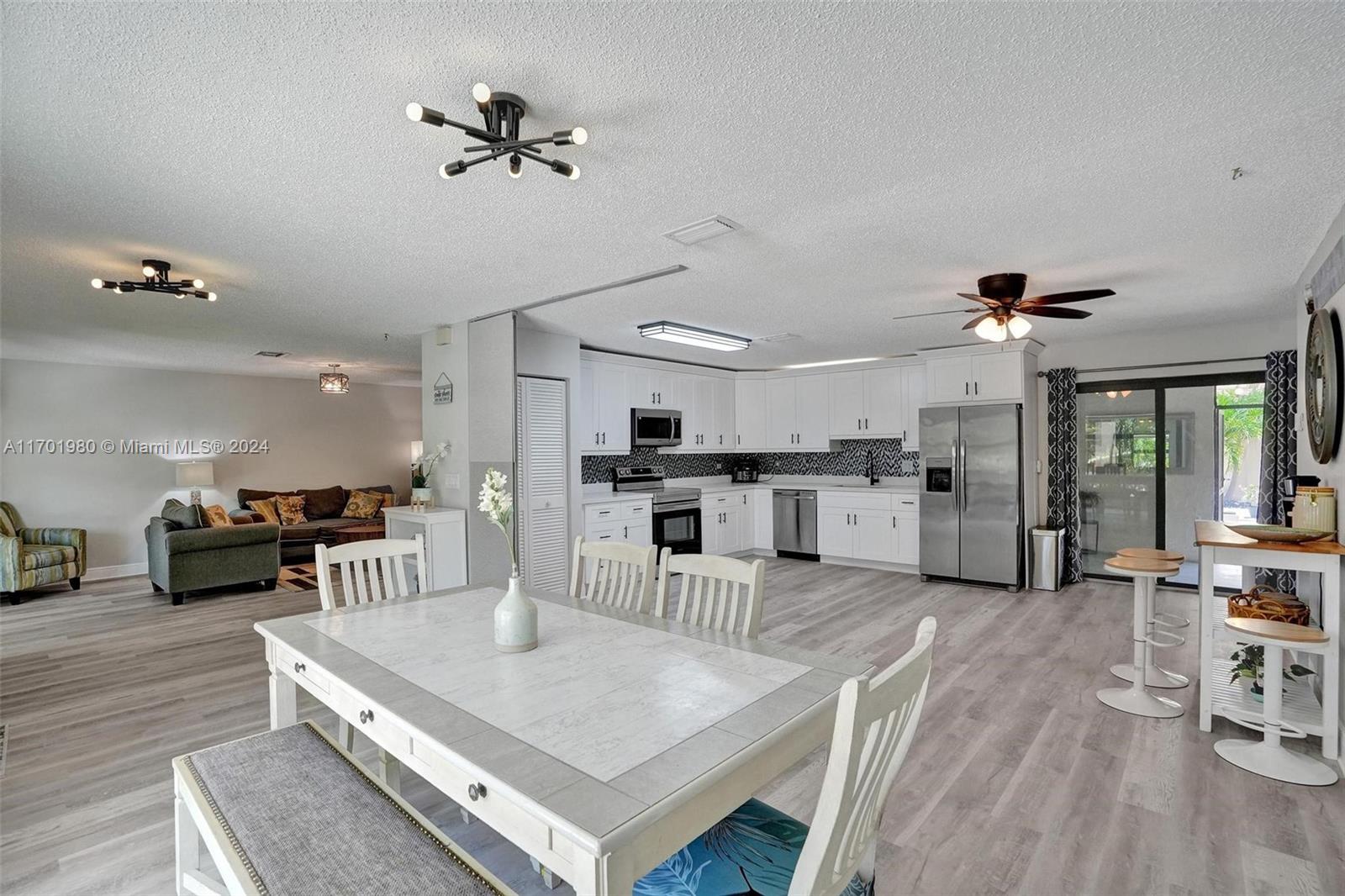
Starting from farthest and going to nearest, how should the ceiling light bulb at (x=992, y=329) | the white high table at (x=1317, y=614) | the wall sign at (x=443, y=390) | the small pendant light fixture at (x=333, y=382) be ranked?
the small pendant light fixture at (x=333, y=382) → the wall sign at (x=443, y=390) → the ceiling light bulb at (x=992, y=329) → the white high table at (x=1317, y=614)

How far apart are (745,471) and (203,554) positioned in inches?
235

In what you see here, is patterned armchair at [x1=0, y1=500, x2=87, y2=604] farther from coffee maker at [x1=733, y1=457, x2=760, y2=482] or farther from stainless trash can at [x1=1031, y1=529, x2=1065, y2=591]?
stainless trash can at [x1=1031, y1=529, x2=1065, y2=591]

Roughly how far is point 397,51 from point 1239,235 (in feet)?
12.2

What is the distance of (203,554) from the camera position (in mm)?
5930

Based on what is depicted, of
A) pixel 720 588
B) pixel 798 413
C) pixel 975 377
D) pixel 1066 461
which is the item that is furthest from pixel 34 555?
pixel 1066 461

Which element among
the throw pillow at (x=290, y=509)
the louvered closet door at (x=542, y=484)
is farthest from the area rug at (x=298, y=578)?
the louvered closet door at (x=542, y=484)

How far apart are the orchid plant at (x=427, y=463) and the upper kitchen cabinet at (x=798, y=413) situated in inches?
164

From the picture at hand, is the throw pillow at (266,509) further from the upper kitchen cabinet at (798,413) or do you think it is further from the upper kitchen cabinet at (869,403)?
the upper kitchen cabinet at (869,403)

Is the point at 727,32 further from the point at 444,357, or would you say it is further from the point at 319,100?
the point at 444,357

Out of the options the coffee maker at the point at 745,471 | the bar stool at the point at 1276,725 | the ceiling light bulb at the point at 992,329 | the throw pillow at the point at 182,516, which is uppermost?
the ceiling light bulb at the point at 992,329

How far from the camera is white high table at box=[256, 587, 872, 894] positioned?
1061 millimetres

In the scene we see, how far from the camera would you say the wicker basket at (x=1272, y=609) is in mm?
2934

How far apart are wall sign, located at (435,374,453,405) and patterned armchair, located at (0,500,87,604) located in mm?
4412

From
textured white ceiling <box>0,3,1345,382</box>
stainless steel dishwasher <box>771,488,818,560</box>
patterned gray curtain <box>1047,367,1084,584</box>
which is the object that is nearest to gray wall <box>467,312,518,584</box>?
textured white ceiling <box>0,3,1345,382</box>
